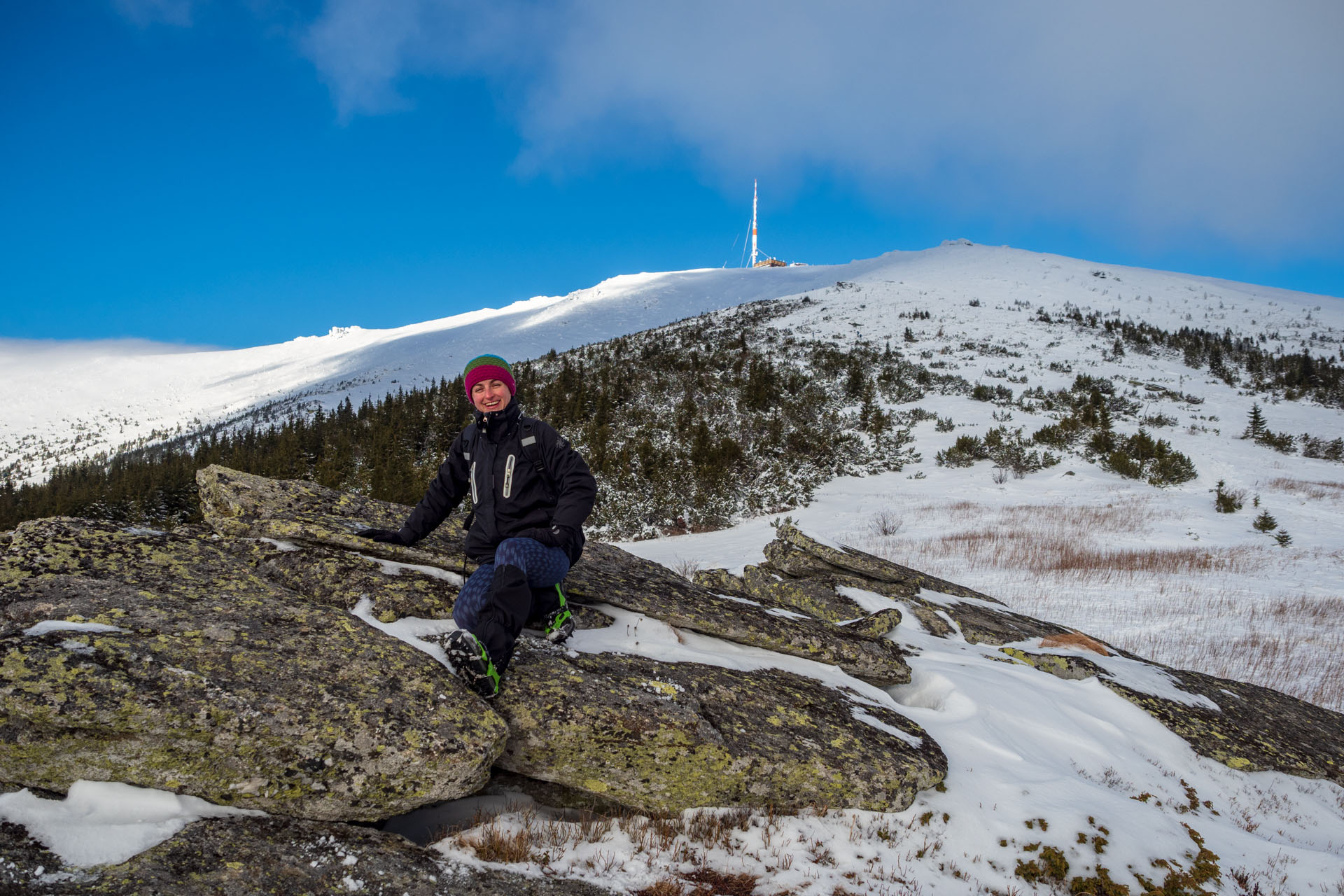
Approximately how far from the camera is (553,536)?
4293 mm

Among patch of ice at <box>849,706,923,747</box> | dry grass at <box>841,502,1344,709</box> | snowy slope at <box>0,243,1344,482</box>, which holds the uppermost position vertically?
snowy slope at <box>0,243,1344,482</box>

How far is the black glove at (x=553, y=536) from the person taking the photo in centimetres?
429

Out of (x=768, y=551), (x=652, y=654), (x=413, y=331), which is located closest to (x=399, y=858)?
(x=652, y=654)

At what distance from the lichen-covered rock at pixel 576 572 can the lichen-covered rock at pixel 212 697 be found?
3.37 ft

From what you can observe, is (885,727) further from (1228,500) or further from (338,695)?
(1228,500)

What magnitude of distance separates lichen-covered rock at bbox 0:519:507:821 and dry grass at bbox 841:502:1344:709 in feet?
35.7

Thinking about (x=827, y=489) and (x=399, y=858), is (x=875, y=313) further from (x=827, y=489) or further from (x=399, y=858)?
(x=399, y=858)

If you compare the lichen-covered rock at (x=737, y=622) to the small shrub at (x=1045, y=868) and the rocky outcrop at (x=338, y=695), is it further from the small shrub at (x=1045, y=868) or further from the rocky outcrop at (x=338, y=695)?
the small shrub at (x=1045, y=868)

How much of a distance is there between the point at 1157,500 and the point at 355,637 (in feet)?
80.4

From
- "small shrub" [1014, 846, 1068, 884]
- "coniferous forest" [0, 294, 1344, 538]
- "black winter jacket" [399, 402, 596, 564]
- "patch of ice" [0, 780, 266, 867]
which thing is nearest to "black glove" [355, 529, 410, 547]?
"black winter jacket" [399, 402, 596, 564]

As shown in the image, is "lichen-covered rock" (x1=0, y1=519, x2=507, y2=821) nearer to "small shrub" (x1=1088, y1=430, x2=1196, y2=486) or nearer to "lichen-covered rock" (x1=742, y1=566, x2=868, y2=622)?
"lichen-covered rock" (x1=742, y1=566, x2=868, y2=622)

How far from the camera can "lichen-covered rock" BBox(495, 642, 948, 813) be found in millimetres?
3836

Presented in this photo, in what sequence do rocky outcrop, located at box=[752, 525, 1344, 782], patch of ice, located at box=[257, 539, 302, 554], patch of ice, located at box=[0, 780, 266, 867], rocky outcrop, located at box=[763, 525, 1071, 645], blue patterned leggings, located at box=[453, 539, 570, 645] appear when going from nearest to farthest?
patch of ice, located at box=[0, 780, 266, 867], blue patterned leggings, located at box=[453, 539, 570, 645], patch of ice, located at box=[257, 539, 302, 554], rocky outcrop, located at box=[752, 525, 1344, 782], rocky outcrop, located at box=[763, 525, 1071, 645]

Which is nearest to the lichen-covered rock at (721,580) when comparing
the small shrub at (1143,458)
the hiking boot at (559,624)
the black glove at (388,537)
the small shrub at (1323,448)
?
the hiking boot at (559,624)
